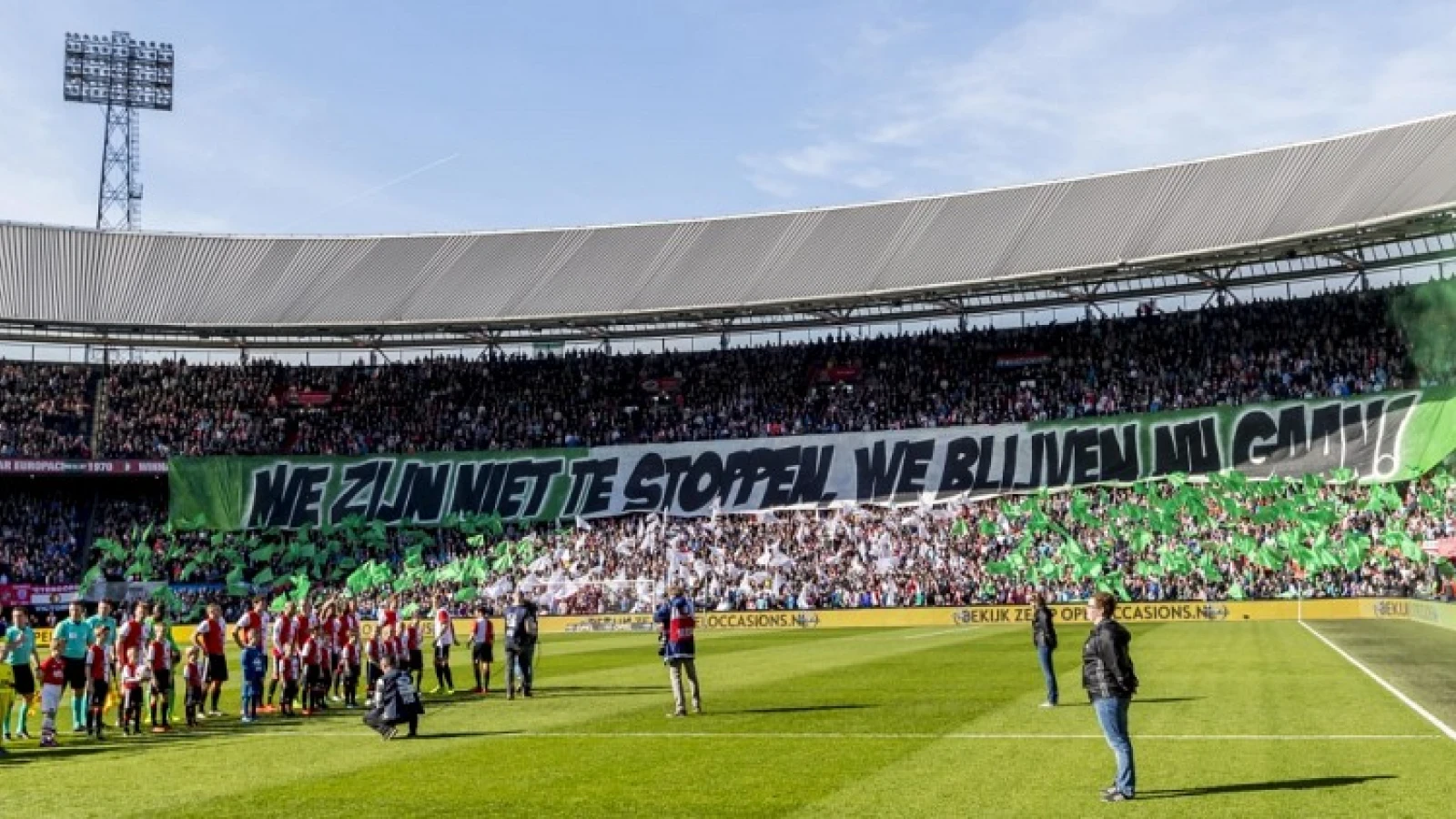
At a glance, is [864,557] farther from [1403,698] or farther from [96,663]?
[96,663]

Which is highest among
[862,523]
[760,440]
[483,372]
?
[483,372]

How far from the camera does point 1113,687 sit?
1380 centimetres

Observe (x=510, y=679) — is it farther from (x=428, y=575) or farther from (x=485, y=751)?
(x=428, y=575)

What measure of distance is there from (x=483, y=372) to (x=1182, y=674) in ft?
180

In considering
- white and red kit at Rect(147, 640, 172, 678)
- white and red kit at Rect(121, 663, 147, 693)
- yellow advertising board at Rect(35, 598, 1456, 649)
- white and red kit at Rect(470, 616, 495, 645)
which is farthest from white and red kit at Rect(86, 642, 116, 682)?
yellow advertising board at Rect(35, 598, 1456, 649)

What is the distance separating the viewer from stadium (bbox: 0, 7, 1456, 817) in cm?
3047

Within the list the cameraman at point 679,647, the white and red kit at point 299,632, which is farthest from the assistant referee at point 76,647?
the cameraman at point 679,647

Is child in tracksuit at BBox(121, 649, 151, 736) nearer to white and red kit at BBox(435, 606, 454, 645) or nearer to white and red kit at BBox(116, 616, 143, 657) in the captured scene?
white and red kit at BBox(116, 616, 143, 657)

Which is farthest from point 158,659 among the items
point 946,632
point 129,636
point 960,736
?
point 946,632

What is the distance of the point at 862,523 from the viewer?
2447 inches

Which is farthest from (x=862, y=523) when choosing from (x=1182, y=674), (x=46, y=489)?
(x=46, y=489)

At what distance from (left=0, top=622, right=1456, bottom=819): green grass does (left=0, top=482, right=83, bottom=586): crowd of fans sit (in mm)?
46683

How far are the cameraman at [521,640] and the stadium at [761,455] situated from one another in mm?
119

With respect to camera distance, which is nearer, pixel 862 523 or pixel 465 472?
pixel 862 523
